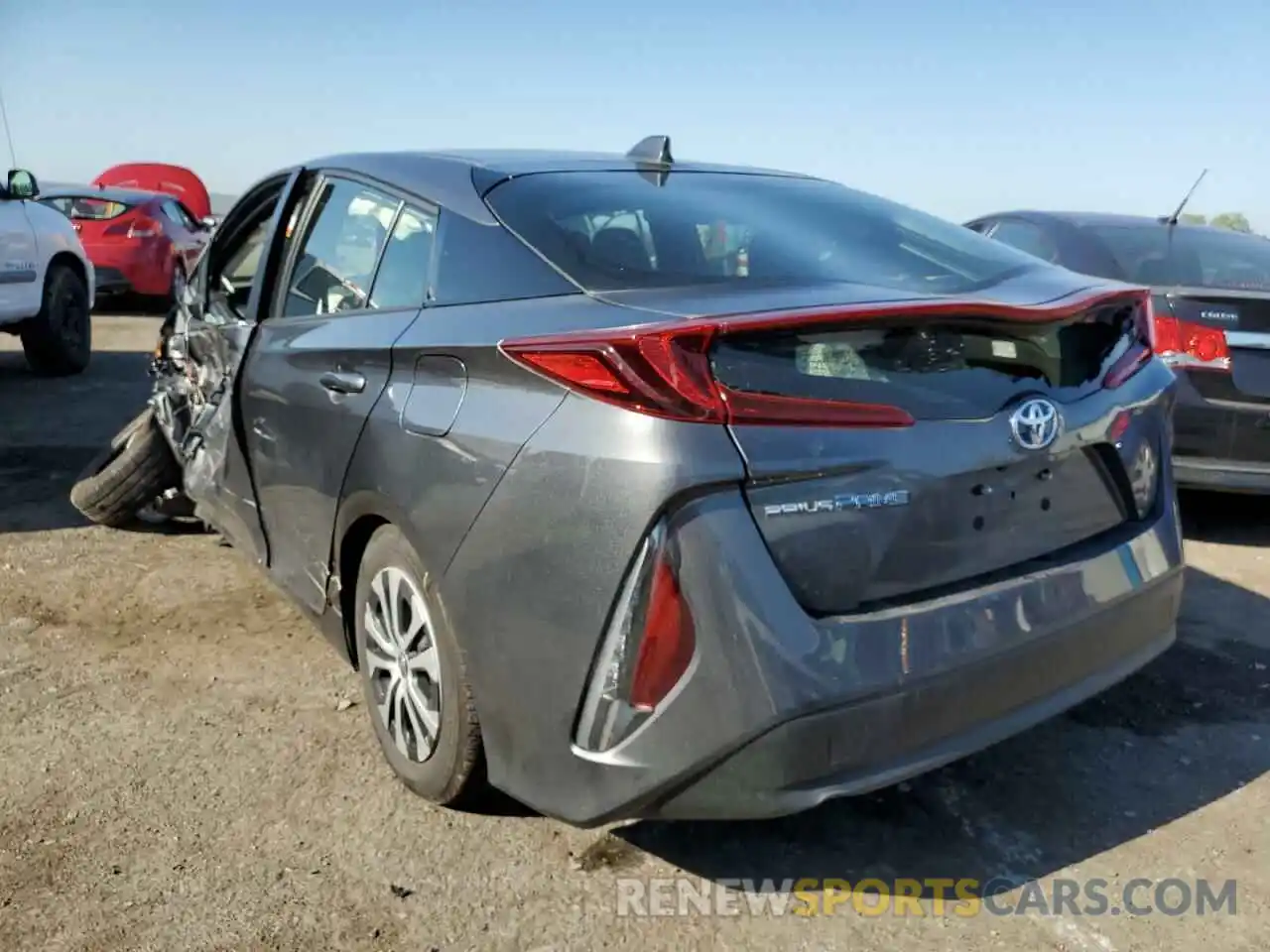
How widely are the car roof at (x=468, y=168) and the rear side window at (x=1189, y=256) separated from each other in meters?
2.57

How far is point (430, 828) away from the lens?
2.73 meters

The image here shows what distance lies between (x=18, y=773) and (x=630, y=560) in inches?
77.3

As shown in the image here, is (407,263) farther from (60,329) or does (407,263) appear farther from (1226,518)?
(60,329)

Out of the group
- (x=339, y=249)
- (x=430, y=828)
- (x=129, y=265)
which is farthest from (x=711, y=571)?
(x=129, y=265)

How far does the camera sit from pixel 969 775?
117 inches

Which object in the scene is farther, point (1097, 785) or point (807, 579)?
point (1097, 785)

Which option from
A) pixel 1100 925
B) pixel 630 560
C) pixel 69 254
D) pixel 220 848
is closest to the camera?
pixel 630 560

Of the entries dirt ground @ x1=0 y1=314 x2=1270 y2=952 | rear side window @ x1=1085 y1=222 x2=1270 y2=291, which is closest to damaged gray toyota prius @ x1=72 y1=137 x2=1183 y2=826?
dirt ground @ x1=0 y1=314 x2=1270 y2=952

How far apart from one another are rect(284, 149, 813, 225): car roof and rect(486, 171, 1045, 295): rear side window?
0.06 meters

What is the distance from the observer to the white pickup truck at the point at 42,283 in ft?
26.1

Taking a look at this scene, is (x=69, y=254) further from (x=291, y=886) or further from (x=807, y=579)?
(x=807, y=579)

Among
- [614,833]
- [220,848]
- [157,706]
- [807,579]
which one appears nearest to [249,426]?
[157,706]

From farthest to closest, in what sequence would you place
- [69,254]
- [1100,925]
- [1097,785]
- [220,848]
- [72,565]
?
1. [69,254]
2. [72,565]
3. [1097,785]
4. [220,848]
5. [1100,925]

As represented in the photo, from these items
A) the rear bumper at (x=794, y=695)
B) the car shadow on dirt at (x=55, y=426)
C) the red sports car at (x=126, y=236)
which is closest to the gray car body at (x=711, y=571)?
the rear bumper at (x=794, y=695)
